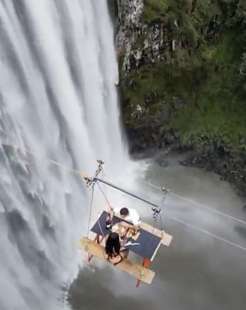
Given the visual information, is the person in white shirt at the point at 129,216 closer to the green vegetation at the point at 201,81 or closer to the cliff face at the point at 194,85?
the cliff face at the point at 194,85

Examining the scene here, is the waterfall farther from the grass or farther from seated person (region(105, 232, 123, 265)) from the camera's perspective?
seated person (region(105, 232, 123, 265))

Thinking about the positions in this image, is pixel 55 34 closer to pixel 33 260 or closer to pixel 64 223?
pixel 64 223

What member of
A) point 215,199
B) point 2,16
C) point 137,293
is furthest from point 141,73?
point 137,293

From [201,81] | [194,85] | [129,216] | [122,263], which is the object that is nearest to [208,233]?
[194,85]

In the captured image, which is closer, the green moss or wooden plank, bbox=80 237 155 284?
wooden plank, bbox=80 237 155 284

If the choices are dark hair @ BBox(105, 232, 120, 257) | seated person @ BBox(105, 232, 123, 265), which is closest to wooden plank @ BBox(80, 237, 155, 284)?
seated person @ BBox(105, 232, 123, 265)

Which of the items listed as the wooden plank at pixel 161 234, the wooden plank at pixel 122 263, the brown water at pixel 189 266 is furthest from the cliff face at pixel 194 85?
the wooden plank at pixel 122 263

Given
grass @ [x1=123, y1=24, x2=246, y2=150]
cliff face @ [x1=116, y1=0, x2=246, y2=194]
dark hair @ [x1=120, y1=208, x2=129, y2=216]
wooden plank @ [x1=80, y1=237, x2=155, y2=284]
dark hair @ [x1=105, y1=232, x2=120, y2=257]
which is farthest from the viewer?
grass @ [x1=123, y1=24, x2=246, y2=150]

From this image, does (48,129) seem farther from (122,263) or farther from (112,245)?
(112,245)
